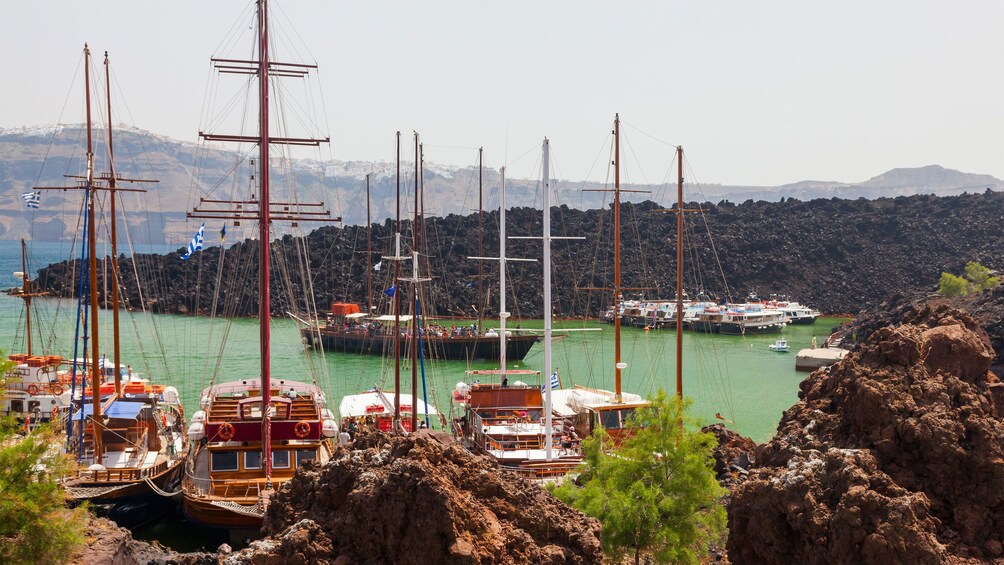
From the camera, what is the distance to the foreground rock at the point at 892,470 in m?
12.4

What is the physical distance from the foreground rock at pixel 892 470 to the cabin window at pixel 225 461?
14.6 m

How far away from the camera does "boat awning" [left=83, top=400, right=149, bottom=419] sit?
27.1m

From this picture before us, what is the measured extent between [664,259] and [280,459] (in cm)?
9437

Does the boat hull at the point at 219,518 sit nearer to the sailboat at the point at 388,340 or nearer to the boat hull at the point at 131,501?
the boat hull at the point at 131,501

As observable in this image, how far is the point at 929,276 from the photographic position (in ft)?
379

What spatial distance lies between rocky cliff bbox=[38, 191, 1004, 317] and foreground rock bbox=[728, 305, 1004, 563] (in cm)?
7790

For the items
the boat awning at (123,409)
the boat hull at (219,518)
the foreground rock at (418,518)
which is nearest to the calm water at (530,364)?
the boat awning at (123,409)

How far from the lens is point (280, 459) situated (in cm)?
2462

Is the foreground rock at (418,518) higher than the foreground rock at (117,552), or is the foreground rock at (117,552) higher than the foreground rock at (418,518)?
the foreground rock at (418,518)

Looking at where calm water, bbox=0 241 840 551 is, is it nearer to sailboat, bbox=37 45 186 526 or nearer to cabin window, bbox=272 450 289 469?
sailboat, bbox=37 45 186 526

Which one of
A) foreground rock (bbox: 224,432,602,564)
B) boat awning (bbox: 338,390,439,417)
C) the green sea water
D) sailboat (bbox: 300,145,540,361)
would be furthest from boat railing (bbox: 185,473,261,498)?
sailboat (bbox: 300,145,540,361)

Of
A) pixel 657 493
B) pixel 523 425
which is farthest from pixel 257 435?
pixel 657 493

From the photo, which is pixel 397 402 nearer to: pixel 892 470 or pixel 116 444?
pixel 116 444

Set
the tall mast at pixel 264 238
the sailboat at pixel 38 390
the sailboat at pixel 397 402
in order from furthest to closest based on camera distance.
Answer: the sailboat at pixel 38 390 → the sailboat at pixel 397 402 → the tall mast at pixel 264 238
